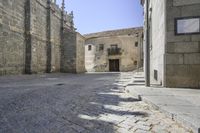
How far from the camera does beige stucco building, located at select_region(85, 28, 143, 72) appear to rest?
37156 mm

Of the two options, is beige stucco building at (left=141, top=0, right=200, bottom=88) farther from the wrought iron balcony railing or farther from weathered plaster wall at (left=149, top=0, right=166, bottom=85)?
the wrought iron balcony railing

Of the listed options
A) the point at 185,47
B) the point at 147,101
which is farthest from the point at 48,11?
the point at 147,101

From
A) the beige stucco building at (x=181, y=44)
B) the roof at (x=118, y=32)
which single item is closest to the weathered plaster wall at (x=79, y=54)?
the roof at (x=118, y=32)

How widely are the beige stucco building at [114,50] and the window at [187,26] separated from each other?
94.6 ft

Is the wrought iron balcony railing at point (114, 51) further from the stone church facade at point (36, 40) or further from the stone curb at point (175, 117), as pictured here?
the stone curb at point (175, 117)

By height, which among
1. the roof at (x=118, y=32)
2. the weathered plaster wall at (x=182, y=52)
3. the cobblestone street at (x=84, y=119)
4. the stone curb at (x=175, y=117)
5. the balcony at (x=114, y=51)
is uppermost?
the roof at (x=118, y=32)

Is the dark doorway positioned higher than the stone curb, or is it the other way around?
the dark doorway

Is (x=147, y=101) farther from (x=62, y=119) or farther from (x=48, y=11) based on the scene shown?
(x=48, y=11)

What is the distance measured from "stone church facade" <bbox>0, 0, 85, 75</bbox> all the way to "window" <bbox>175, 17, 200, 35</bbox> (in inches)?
379

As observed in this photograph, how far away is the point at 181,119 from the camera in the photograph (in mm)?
2910

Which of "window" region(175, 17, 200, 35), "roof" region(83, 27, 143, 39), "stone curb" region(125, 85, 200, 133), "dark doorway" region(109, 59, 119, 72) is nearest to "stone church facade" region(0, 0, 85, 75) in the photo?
"window" region(175, 17, 200, 35)

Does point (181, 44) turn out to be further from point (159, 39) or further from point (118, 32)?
point (118, 32)

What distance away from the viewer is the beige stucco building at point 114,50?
37.2 metres

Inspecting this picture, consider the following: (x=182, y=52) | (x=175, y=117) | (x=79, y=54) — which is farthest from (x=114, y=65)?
(x=175, y=117)
